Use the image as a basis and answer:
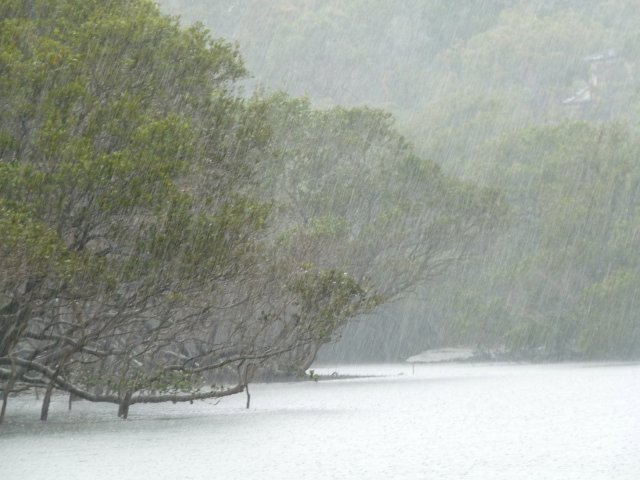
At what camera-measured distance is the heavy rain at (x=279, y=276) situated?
18.3 meters

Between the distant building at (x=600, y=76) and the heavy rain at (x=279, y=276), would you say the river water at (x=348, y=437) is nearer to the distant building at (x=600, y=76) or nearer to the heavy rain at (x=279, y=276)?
the heavy rain at (x=279, y=276)

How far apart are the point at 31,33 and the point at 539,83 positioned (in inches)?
2206

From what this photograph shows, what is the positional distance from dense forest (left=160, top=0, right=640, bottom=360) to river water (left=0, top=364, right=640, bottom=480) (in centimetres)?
1619

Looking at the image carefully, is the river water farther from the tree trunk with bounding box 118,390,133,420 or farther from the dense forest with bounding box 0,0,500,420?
the dense forest with bounding box 0,0,500,420

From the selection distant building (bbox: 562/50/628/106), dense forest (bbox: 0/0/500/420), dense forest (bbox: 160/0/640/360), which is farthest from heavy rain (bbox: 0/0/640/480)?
distant building (bbox: 562/50/628/106)

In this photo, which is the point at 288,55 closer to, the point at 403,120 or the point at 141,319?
the point at 403,120

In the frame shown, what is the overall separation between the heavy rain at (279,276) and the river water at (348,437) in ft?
0.37

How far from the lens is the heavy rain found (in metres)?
18.3

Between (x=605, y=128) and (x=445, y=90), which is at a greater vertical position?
(x=445, y=90)

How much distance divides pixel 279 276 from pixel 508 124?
132 feet

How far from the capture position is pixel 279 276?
85.2ft

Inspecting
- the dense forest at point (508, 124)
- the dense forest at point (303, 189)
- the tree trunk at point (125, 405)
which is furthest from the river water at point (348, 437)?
the dense forest at point (508, 124)

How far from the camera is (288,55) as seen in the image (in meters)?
71.2

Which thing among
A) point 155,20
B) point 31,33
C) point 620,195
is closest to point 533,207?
point 620,195
